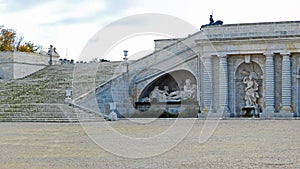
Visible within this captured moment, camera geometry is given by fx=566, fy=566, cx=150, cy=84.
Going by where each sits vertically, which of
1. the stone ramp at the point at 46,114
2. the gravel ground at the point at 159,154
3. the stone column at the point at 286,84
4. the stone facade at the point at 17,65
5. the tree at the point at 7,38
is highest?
the tree at the point at 7,38

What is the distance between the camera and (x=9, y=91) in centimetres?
2981

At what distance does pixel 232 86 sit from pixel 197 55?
2.52m

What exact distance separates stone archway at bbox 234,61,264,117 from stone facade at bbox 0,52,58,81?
47.6 ft

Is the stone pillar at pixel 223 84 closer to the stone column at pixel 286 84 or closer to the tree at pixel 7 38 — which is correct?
the stone column at pixel 286 84

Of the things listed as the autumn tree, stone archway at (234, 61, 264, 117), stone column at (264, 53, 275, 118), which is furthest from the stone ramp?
the autumn tree

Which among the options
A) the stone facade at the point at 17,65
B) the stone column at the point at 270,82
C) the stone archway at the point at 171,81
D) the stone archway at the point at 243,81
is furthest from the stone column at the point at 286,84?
→ the stone facade at the point at 17,65

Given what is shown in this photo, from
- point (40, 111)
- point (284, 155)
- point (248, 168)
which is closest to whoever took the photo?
point (248, 168)

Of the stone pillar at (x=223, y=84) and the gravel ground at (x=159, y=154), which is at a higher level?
the stone pillar at (x=223, y=84)

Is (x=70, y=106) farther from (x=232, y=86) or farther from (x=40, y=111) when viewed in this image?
(x=232, y=86)

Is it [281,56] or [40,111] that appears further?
[281,56]

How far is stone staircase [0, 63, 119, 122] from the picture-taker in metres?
24.0

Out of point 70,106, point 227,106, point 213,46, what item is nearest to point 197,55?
point 213,46

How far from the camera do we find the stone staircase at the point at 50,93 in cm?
2397

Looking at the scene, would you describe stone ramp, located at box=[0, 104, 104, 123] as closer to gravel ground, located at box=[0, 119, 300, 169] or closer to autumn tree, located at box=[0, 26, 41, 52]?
gravel ground, located at box=[0, 119, 300, 169]
